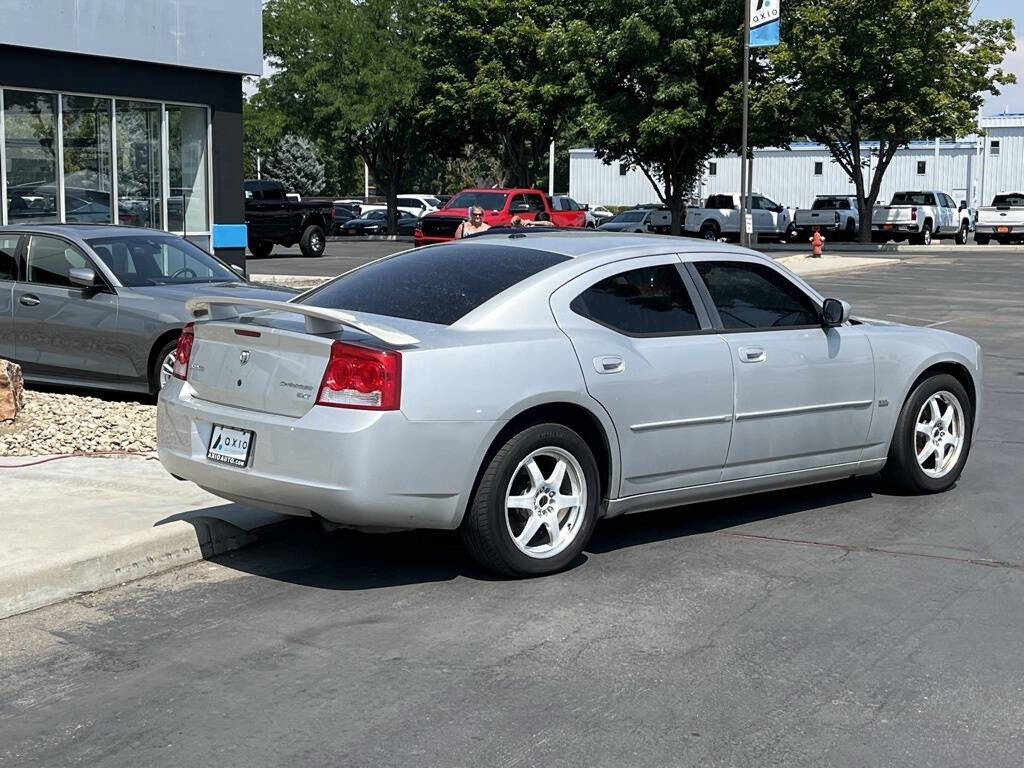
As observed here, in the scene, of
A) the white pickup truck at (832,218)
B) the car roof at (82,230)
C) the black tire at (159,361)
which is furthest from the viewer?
the white pickup truck at (832,218)

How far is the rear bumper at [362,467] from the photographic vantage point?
228 inches

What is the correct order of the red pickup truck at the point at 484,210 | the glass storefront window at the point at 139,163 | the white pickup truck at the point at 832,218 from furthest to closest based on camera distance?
the white pickup truck at the point at 832,218 → the red pickup truck at the point at 484,210 → the glass storefront window at the point at 139,163

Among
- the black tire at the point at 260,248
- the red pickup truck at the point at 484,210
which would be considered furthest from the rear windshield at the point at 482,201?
the black tire at the point at 260,248

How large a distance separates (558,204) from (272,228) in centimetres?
1193

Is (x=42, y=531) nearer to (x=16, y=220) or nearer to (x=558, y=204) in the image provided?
(x=16, y=220)

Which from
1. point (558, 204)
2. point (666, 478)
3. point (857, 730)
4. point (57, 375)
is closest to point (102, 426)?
point (57, 375)

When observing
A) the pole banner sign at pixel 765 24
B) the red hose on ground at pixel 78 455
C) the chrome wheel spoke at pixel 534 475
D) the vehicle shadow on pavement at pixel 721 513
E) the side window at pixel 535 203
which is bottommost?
the vehicle shadow on pavement at pixel 721 513

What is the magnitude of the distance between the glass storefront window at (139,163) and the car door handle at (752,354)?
16153 mm

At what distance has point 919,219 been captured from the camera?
5109 cm

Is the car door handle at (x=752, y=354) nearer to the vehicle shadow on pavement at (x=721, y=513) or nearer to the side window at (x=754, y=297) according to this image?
the side window at (x=754, y=297)

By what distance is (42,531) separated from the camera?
675 centimetres

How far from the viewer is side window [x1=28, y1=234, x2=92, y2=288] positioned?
11773 mm

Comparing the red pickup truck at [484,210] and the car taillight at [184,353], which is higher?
the red pickup truck at [484,210]

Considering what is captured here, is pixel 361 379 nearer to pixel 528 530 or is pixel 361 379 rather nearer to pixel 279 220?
pixel 528 530
